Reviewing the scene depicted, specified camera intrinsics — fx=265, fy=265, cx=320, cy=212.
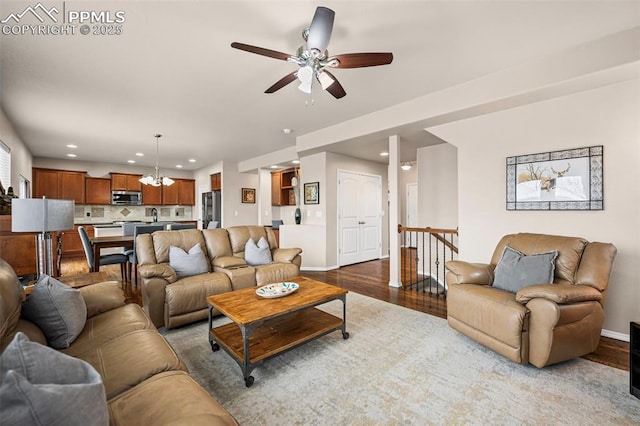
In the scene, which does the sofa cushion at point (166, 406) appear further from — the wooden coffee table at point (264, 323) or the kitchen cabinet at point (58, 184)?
the kitchen cabinet at point (58, 184)

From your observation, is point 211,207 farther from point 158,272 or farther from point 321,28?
point 321,28

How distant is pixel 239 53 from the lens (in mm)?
2391

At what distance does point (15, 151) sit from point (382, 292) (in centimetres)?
624

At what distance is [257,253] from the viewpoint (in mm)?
3580

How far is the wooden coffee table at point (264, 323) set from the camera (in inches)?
71.4

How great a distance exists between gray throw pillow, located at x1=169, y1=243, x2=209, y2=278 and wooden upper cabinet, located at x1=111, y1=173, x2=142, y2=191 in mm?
5853

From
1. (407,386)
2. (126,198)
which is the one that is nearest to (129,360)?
(407,386)

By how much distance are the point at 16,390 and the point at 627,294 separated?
397cm

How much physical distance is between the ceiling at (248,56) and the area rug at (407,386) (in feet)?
8.50

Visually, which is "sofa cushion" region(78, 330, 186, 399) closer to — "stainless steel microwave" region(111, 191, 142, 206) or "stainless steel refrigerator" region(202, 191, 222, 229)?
"stainless steel refrigerator" region(202, 191, 222, 229)

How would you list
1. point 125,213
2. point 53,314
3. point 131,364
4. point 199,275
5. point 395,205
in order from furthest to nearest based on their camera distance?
1. point 125,213
2. point 395,205
3. point 199,275
4. point 53,314
5. point 131,364

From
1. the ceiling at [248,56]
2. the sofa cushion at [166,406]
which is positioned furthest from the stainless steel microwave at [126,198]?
the sofa cushion at [166,406]

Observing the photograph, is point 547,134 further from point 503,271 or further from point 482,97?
point 503,271

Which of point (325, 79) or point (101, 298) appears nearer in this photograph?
point (101, 298)
